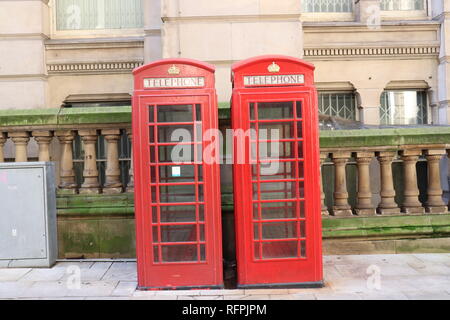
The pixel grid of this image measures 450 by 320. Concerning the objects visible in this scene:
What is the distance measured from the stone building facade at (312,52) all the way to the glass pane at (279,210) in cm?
407

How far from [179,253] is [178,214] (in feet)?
1.42

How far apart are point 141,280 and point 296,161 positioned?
2137mm

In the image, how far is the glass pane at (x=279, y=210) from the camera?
5453 millimetres

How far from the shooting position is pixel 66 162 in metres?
6.65

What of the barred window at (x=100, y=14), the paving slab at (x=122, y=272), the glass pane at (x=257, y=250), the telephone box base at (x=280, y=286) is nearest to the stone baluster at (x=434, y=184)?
the telephone box base at (x=280, y=286)

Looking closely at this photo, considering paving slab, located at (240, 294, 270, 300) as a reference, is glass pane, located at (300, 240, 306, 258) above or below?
above

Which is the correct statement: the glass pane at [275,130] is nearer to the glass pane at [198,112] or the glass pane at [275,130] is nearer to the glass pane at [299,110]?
the glass pane at [299,110]

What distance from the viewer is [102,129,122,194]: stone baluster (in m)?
6.56

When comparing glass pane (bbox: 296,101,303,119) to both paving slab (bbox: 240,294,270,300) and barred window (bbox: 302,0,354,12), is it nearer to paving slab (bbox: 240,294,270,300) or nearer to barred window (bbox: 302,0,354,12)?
paving slab (bbox: 240,294,270,300)

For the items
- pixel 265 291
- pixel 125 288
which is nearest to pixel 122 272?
pixel 125 288

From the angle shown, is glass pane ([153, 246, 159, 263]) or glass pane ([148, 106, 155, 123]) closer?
glass pane ([148, 106, 155, 123])

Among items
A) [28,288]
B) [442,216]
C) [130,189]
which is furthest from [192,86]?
[442,216]

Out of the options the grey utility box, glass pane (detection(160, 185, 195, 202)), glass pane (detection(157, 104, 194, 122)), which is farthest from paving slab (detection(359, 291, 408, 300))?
the grey utility box

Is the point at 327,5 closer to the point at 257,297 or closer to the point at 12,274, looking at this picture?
the point at 257,297
